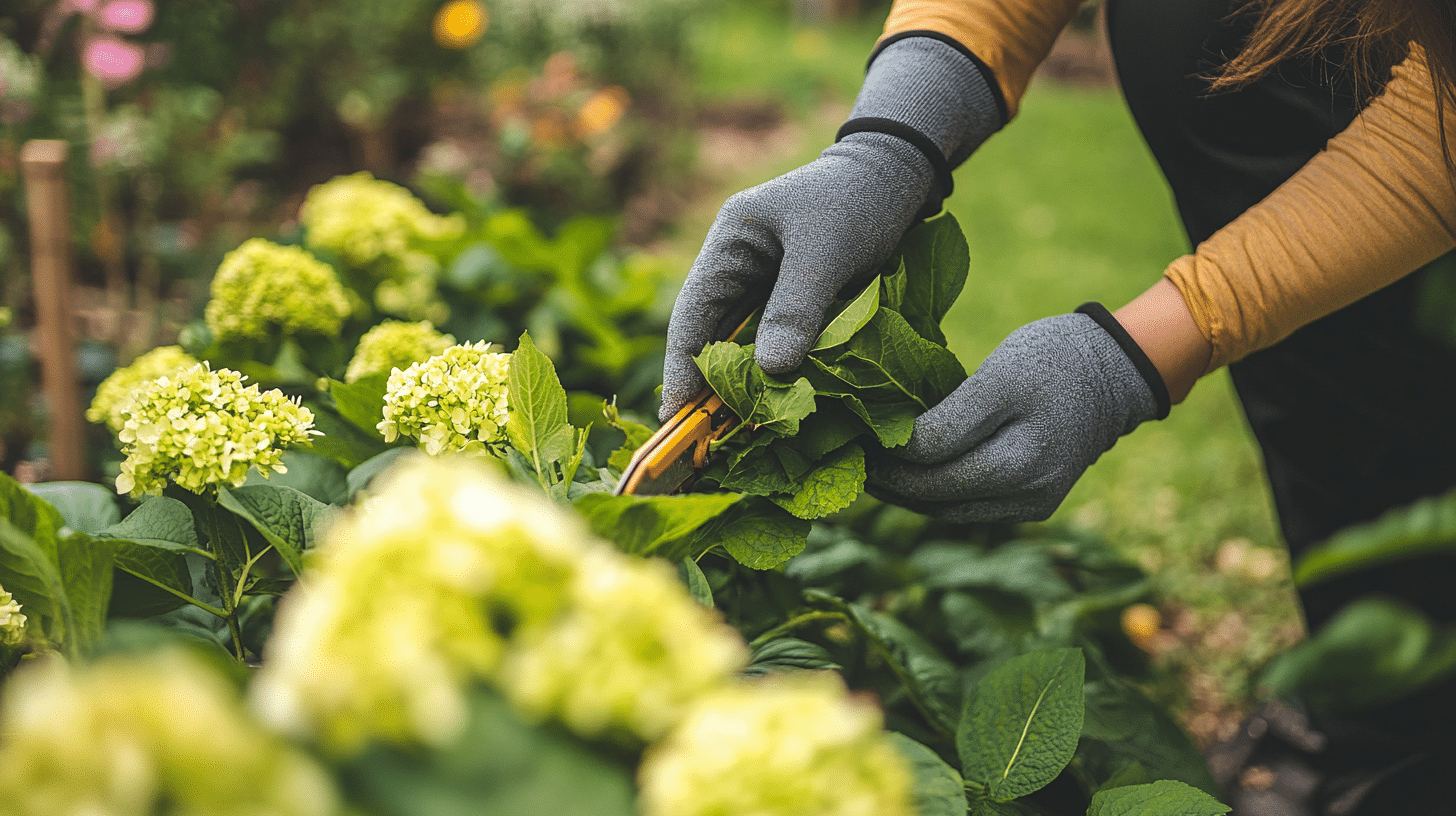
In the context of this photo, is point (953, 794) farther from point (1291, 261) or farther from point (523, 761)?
point (1291, 261)

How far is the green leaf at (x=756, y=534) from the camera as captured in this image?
951 millimetres

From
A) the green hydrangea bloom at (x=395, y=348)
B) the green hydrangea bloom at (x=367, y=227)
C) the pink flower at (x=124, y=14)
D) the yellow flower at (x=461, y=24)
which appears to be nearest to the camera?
the green hydrangea bloom at (x=395, y=348)

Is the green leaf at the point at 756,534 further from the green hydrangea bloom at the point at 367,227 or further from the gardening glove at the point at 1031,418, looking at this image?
the green hydrangea bloom at the point at 367,227

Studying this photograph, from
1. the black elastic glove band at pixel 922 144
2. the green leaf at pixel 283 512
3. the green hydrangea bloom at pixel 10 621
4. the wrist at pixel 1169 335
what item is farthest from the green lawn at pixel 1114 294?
the green hydrangea bloom at pixel 10 621

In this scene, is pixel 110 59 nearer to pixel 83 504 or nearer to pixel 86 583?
pixel 83 504

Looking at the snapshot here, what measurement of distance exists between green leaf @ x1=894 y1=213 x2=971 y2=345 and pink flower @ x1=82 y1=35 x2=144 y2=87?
213cm

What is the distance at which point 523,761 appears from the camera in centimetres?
44

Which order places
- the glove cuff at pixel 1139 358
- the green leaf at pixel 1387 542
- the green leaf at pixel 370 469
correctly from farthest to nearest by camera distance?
1. the glove cuff at pixel 1139 358
2. the green leaf at pixel 370 469
3. the green leaf at pixel 1387 542

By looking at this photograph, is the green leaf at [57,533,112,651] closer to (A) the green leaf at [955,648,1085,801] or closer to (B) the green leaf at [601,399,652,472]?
(B) the green leaf at [601,399,652,472]

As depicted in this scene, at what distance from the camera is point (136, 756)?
1.20ft

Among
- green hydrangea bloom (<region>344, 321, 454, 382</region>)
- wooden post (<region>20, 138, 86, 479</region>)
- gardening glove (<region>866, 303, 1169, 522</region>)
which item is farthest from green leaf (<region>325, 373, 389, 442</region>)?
wooden post (<region>20, 138, 86, 479</region>)

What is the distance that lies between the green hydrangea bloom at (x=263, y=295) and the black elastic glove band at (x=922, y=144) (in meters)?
0.91

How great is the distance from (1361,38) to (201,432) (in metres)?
1.46

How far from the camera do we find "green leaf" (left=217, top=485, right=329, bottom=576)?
0.85m
